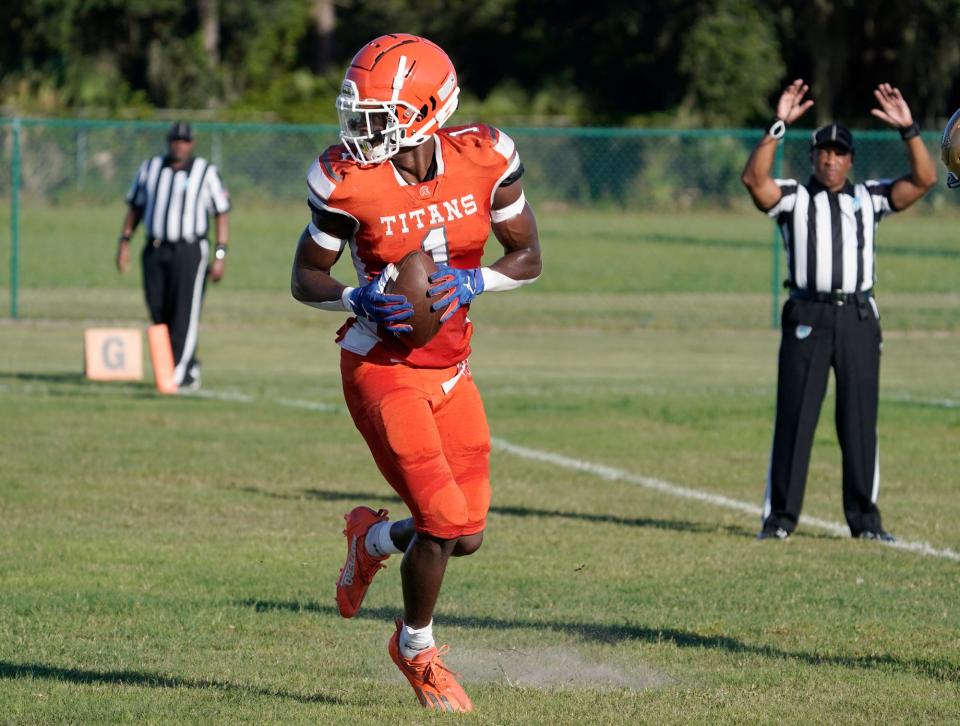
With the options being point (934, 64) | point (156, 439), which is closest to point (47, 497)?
point (156, 439)

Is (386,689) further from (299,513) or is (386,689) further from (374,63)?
(299,513)

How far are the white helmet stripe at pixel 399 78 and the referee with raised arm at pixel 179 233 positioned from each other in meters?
8.91

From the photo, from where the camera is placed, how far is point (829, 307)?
27.7 feet

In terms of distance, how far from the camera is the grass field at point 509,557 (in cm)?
554

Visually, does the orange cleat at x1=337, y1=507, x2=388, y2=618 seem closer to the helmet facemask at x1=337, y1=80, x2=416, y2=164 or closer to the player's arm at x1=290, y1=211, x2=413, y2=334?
the player's arm at x1=290, y1=211, x2=413, y2=334

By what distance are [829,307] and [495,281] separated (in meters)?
3.54

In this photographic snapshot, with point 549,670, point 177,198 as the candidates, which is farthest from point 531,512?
point 177,198

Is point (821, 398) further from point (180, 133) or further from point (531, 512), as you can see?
point (180, 133)

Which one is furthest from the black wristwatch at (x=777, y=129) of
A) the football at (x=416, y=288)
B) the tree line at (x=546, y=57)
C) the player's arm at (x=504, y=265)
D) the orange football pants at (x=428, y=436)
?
the tree line at (x=546, y=57)

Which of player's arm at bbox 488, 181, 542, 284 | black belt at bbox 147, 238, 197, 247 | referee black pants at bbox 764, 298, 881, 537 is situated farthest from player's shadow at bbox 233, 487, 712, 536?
black belt at bbox 147, 238, 197, 247

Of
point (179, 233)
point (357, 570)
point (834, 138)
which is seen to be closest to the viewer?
point (357, 570)

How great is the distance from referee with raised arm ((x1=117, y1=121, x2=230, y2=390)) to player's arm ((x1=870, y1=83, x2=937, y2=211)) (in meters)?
6.90

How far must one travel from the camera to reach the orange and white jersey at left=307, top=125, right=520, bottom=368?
16.9 feet

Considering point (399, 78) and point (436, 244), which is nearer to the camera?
point (399, 78)
